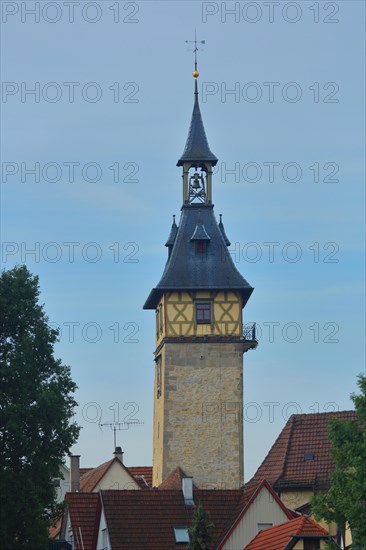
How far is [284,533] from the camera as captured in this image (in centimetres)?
5241

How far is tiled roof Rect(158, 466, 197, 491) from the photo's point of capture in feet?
241

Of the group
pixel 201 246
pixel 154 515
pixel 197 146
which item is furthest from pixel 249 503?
pixel 197 146

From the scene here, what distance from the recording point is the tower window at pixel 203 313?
255ft

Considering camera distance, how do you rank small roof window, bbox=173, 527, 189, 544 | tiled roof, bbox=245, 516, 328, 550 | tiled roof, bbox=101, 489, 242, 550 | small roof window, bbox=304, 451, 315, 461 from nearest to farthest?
tiled roof, bbox=245, 516, 328, 550 < tiled roof, bbox=101, 489, 242, 550 < small roof window, bbox=173, 527, 189, 544 < small roof window, bbox=304, 451, 315, 461

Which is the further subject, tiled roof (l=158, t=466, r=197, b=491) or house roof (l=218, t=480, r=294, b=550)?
tiled roof (l=158, t=466, r=197, b=491)

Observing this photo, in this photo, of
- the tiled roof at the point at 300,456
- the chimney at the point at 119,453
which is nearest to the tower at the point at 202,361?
the tiled roof at the point at 300,456

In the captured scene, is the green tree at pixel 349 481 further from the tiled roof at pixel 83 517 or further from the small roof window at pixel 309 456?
the small roof window at pixel 309 456

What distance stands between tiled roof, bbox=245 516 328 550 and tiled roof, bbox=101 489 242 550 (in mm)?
3250

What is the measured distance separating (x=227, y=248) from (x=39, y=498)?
2847 cm

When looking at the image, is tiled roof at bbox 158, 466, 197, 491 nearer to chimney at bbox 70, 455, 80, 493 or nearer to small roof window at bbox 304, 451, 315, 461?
small roof window at bbox 304, 451, 315, 461

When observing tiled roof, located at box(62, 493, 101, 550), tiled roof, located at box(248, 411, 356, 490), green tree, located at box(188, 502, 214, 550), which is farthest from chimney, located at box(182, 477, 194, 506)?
tiled roof, located at box(248, 411, 356, 490)

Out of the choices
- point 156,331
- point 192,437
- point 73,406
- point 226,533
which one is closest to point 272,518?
point 226,533

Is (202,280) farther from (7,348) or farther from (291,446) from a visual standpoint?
(7,348)

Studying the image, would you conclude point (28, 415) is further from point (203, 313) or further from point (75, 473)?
point (75, 473)
